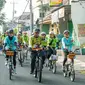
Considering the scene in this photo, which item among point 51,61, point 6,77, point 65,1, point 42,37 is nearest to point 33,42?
point 42,37

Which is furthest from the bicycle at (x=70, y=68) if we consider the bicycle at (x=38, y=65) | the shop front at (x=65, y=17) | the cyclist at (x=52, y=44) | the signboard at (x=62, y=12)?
the signboard at (x=62, y=12)

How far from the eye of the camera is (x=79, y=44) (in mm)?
28312

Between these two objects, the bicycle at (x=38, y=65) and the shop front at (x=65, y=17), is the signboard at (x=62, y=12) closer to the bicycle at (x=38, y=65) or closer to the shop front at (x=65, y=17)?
the shop front at (x=65, y=17)

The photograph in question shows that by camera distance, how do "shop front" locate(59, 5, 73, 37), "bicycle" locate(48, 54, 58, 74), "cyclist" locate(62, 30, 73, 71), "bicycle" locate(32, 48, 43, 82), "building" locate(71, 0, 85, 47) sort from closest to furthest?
"bicycle" locate(32, 48, 43, 82) → "cyclist" locate(62, 30, 73, 71) → "bicycle" locate(48, 54, 58, 74) → "building" locate(71, 0, 85, 47) → "shop front" locate(59, 5, 73, 37)

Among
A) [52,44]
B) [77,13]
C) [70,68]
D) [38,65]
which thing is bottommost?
[70,68]

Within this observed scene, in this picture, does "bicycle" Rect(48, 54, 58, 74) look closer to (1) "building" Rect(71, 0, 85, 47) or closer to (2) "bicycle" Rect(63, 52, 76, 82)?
(2) "bicycle" Rect(63, 52, 76, 82)

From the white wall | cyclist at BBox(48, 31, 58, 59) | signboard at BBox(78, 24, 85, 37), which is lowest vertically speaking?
cyclist at BBox(48, 31, 58, 59)

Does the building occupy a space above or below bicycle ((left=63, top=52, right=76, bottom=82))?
above

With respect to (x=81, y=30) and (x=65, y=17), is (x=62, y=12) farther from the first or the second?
(x=81, y=30)

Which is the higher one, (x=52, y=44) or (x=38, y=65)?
(x=52, y=44)

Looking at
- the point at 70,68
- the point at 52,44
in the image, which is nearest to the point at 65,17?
the point at 52,44

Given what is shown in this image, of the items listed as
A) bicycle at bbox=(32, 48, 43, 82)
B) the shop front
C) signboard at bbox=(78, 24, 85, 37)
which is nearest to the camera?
bicycle at bbox=(32, 48, 43, 82)

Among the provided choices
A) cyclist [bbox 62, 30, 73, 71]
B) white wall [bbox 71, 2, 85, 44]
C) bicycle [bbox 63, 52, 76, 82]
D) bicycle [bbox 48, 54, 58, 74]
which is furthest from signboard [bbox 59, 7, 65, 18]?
bicycle [bbox 63, 52, 76, 82]

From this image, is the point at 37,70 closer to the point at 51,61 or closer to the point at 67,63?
the point at 67,63
